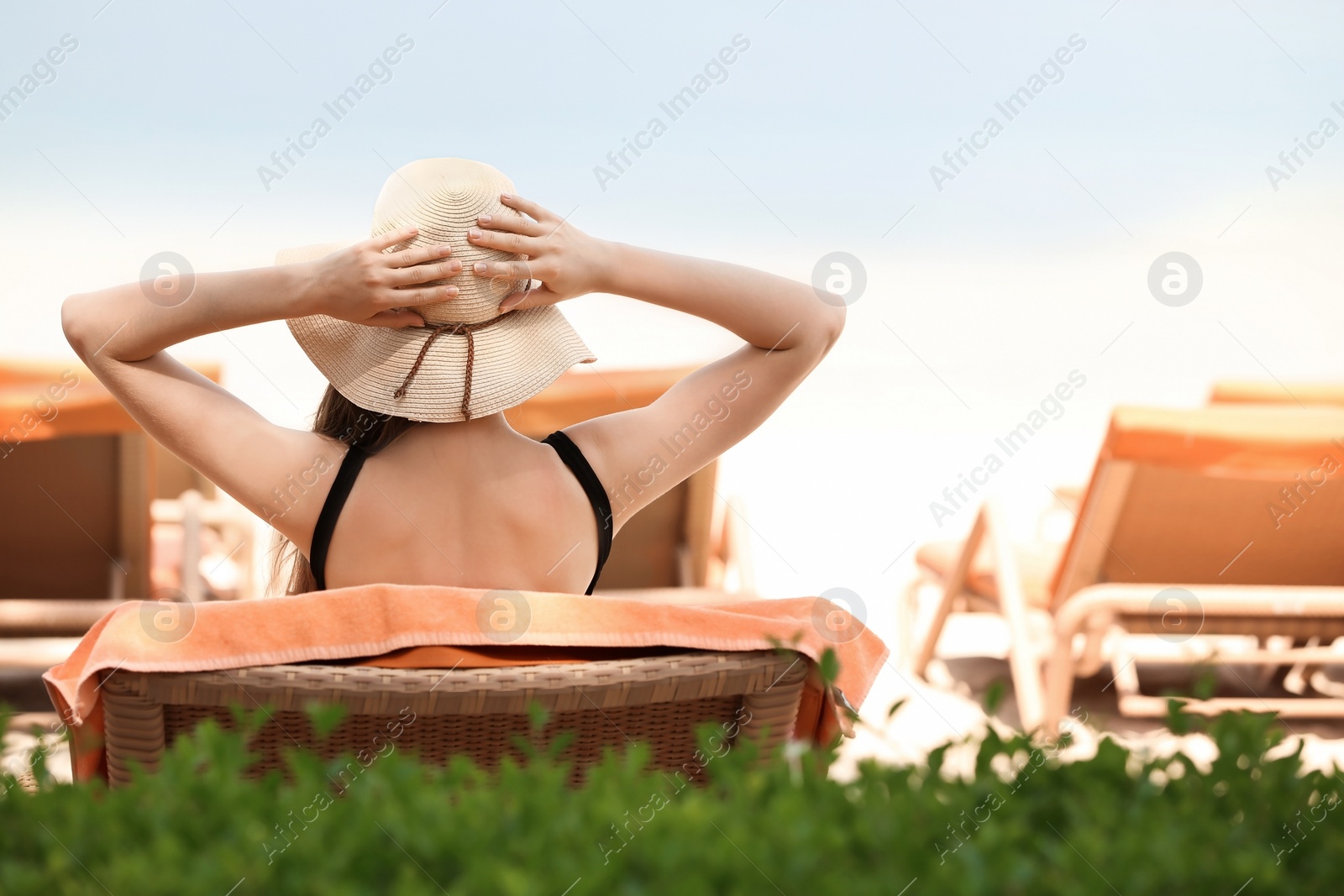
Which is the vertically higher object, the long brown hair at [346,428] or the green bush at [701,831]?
the green bush at [701,831]

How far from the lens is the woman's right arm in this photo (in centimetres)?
150

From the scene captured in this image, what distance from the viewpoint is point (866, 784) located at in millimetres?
839

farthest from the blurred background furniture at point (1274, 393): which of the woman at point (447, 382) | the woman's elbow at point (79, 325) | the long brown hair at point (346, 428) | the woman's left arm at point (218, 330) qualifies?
the woman's elbow at point (79, 325)

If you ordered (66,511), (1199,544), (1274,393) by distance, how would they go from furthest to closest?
(1274,393) → (1199,544) → (66,511)

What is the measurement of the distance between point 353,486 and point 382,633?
14.1 inches

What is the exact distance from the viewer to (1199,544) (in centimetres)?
349

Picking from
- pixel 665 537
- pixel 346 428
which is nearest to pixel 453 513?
pixel 346 428

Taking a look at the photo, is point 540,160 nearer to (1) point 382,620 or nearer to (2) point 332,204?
(2) point 332,204

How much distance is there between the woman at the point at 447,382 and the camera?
1.41m

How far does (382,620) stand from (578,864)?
51 cm

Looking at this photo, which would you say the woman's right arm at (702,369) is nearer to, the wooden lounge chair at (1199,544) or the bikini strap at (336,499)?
the bikini strap at (336,499)

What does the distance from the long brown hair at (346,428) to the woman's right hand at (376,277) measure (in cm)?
20

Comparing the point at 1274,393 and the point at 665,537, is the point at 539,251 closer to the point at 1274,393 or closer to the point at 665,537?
the point at 665,537

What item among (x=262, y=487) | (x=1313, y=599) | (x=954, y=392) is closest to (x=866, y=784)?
(x=262, y=487)
